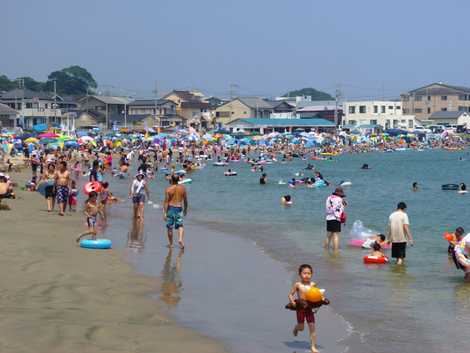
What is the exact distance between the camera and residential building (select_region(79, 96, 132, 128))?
9762 cm

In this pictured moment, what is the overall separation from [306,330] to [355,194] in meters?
27.4

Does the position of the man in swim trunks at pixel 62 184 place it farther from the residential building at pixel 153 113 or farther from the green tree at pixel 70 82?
the green tree at pixel 70 82

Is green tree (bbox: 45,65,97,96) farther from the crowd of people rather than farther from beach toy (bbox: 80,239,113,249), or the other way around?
beach toy (bbox: 80,239,113,249)

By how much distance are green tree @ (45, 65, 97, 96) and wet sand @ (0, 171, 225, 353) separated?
12027 cm

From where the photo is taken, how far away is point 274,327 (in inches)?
350

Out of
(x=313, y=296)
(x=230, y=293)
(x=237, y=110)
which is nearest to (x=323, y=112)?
(x=237, y=110)

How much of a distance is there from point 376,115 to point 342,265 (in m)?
100

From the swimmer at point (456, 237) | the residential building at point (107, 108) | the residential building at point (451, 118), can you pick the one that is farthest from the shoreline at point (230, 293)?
the residential building at point (451, 118)

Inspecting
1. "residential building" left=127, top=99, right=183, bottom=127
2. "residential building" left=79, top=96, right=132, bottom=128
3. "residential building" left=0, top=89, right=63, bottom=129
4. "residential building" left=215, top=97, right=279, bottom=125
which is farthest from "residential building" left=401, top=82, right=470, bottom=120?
"residential building" left=0, top=89, right=63, bottom=129

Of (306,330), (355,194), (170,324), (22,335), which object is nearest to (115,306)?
(170,324)

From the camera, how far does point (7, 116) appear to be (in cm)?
8125

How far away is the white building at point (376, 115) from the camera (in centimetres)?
11112

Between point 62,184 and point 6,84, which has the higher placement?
point 6,84

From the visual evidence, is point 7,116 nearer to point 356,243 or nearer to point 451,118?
point 451,118
